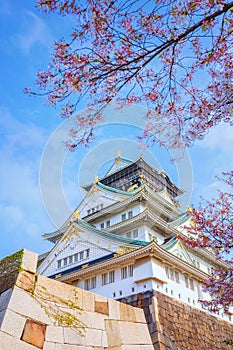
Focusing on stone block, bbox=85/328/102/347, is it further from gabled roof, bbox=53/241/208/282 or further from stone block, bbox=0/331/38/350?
gabled roof, bbox=53/241/208/282

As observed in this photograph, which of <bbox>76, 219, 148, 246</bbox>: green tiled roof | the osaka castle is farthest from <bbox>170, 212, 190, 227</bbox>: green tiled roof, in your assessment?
<bbox>76, 219, 148, 246</bbox>: green tiled roof

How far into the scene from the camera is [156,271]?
14.1 metres

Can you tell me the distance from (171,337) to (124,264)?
3.66 metres

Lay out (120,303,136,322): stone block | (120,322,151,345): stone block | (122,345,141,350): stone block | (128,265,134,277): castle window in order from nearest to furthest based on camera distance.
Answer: (122,345,141,350): stone block < (120,322,151,345): stone block < (120,303,136,322): stone block < (128,265,134,277): castle window

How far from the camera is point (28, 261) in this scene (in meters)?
4.46

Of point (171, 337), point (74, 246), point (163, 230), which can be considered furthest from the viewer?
point (163, 230)

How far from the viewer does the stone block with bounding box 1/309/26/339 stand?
12.4 feet

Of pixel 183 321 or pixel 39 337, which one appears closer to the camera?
pixel 39 337

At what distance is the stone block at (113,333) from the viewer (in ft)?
16.1

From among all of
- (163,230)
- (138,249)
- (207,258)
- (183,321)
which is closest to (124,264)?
(138,249)

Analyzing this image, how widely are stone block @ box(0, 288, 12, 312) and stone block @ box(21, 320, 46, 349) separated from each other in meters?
0.36

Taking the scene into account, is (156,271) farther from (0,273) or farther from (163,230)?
(0,273)

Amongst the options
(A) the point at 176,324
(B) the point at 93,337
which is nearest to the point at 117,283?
(A) the point at 176,324

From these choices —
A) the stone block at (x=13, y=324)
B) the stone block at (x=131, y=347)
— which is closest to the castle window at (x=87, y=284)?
the stone block at (x=131, y=347)
